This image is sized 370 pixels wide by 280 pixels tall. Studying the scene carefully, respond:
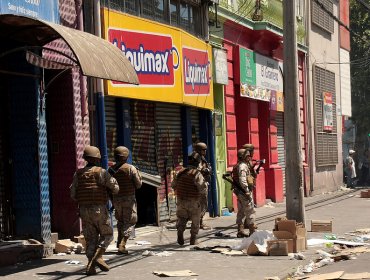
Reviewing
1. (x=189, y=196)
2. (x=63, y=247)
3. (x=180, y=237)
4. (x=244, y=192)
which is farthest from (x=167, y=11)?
(x=63, y=247)

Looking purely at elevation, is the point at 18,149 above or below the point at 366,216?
above

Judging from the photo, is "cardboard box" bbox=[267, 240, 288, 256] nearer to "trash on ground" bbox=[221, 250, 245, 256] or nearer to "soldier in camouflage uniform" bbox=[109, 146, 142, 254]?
"trash on ground" bbox=[221, 250, 245, 256]

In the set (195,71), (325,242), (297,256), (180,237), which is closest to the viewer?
(297,256)

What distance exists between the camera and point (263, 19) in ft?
80.8

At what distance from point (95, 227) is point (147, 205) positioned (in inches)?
248

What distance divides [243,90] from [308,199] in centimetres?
651

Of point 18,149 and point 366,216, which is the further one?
point 366,216

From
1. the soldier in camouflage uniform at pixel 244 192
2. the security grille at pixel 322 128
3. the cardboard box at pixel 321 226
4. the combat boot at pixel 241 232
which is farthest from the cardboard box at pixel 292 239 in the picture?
the security grille at pixel 322 128

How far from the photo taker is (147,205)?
56.2ft

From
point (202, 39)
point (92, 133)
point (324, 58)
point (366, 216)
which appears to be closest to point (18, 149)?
point (92, 133)

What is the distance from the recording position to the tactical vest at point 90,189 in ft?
35.3

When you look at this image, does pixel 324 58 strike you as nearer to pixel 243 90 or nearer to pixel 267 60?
pixel 267 60

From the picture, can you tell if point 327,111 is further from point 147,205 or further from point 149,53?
point 149,53

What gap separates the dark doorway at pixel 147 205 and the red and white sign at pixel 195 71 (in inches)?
108
